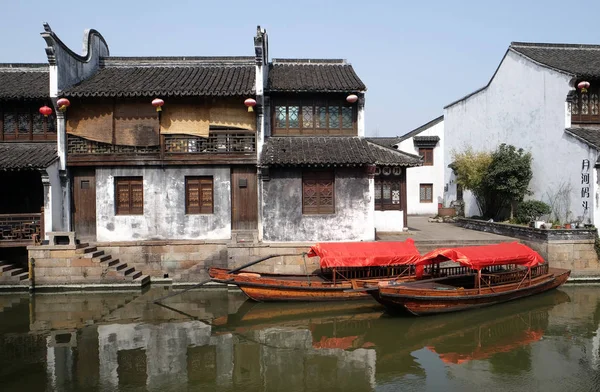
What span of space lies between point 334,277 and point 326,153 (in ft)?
14.8

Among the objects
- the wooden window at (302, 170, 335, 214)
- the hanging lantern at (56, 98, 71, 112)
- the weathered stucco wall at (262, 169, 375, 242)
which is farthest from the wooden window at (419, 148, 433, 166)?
the hanging lantern at (56, 98, 71, 112)

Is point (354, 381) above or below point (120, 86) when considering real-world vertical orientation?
below

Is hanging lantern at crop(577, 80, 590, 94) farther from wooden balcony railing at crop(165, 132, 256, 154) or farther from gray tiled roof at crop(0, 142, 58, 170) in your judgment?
gray tiled roof at crop(0, 142, 58, 170)

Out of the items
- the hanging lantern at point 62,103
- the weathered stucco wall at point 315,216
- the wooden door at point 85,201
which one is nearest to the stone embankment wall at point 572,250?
the weathered stucco wall at point 315,216

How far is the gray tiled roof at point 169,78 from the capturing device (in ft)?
46.5

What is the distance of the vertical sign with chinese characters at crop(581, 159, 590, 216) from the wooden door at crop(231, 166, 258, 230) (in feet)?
38.0

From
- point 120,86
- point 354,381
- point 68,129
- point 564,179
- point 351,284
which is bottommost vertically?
point 354,381

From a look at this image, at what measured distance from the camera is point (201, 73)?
53.3 ft

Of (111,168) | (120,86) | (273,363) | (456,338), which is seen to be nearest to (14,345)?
(273,363)

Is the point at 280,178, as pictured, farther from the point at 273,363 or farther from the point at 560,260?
the point at 560,260

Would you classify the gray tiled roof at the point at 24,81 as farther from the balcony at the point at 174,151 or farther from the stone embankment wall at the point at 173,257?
the stone embankment wall at the point at 173,257

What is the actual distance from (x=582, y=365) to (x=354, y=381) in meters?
4.52

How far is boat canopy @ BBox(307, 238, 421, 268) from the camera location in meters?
11.5

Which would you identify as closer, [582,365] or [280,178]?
[582,365]
